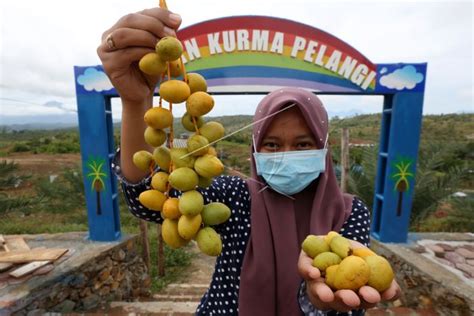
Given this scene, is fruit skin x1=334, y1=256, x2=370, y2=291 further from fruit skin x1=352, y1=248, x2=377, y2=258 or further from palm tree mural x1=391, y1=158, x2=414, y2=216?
palm tree mural x1=391, y1=158, x2=414, y2=216

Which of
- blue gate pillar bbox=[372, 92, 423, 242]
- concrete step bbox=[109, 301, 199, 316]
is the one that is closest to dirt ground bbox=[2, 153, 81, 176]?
concrete step bbox=[109, 301, 199, 316]

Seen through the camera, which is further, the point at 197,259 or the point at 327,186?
the point at 197,259

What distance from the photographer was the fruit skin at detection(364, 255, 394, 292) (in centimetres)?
87

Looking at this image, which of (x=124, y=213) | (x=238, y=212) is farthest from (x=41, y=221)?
(x=238, y=212)

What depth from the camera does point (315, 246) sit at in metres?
0.98

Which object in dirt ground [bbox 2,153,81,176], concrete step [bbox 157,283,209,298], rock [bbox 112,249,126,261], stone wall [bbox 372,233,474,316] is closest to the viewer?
stone wall [bbox 372,233,474,316]

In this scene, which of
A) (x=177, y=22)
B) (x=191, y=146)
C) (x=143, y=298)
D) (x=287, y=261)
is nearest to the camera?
(x=191, y=146)

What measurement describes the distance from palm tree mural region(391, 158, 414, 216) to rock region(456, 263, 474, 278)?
3.34 feet

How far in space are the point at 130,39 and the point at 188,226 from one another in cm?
61

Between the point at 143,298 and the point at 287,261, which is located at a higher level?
the point at 287,261

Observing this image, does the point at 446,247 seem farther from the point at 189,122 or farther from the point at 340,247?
the point at 189,122

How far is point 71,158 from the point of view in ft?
83.6

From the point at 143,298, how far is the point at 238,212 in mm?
5169

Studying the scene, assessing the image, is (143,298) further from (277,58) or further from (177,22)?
(177,22)
